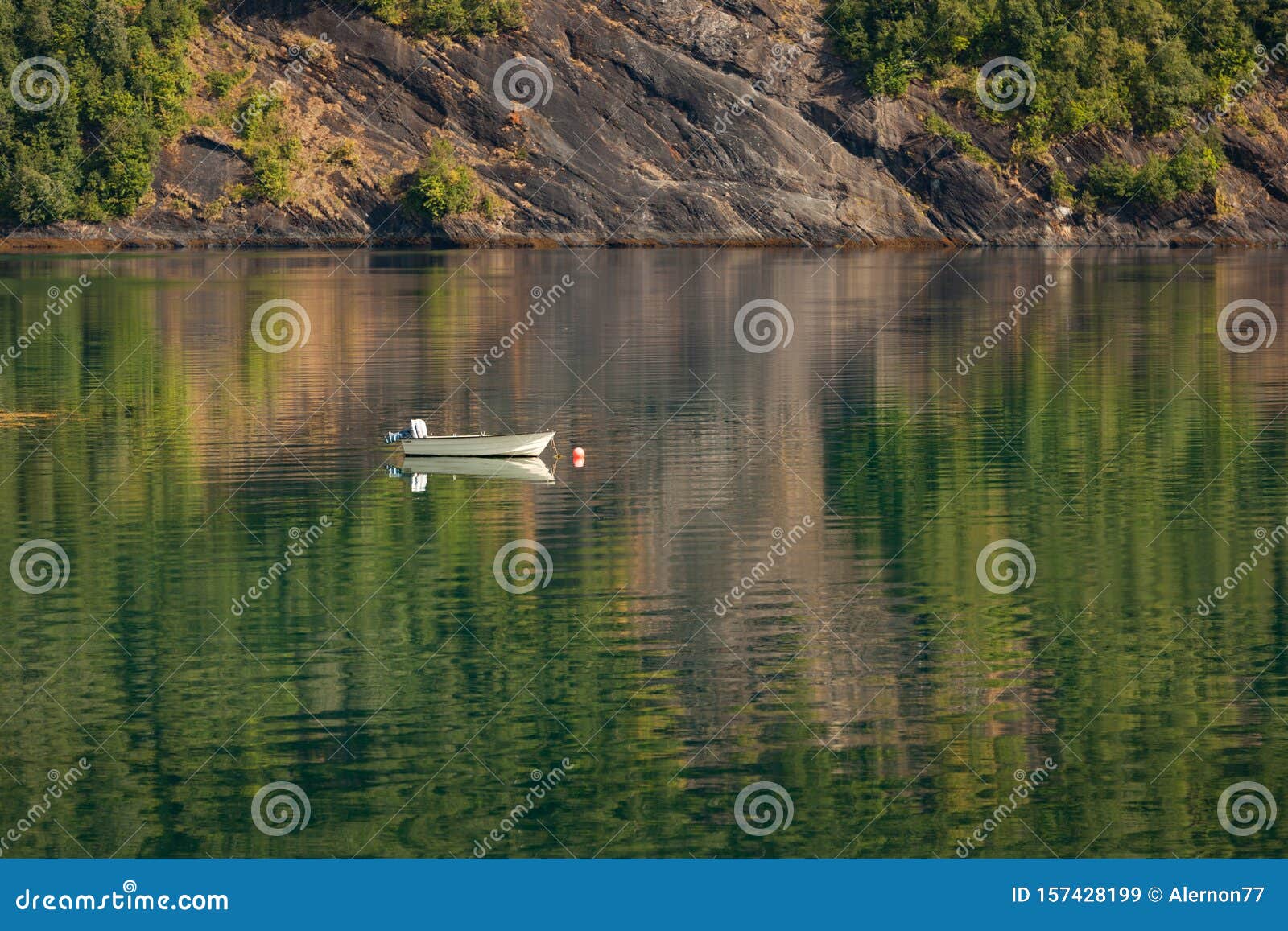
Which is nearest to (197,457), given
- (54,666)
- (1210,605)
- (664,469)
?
(664,469)

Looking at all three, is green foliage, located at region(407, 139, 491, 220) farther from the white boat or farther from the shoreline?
the white boat

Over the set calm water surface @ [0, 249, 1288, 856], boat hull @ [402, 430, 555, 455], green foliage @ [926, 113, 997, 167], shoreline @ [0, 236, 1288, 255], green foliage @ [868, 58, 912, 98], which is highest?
green foliage @ [868, 58, 912, 98]

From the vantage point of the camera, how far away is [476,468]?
150ft

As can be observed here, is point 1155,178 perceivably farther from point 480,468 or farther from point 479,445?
point 480,468

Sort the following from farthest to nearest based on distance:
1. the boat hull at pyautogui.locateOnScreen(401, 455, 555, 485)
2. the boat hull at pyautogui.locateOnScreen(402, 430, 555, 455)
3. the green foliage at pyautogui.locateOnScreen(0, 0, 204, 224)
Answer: the green foliage at pyautogui.locateOnScreen(0, 0, 204, 224)
the boat hull at pyautogui.locateOnScreen(402, 430, 555, 455)
the boat hull at pyautogui.locateOnScreen(401, 455, 555, 485)

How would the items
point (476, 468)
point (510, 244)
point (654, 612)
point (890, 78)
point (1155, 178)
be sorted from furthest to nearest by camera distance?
point (890, 78)
point (1155, 178)
point (510, 244)
point (476, 468)
point (654, 612)

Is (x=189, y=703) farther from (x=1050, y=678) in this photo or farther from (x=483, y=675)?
(x=1050, y=678)

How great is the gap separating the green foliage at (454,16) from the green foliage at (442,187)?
13442mm

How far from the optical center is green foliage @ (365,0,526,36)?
171500 mm

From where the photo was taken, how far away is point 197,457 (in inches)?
1806

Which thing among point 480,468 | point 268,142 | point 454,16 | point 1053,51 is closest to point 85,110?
point 268,142

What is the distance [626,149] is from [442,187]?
17092mm

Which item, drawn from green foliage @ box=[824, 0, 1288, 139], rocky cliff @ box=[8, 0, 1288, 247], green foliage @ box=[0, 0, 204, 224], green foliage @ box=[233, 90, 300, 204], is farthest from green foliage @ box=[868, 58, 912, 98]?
green foliage @ box=[0, 0, 204, 224]

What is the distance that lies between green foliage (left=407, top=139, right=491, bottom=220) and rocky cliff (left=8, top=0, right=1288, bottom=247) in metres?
1.62
